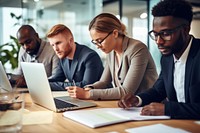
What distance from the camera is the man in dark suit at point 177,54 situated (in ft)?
4.17

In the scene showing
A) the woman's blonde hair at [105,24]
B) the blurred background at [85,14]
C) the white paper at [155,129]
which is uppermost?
the blurred background at [85,14]

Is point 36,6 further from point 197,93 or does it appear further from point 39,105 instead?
point 197,93

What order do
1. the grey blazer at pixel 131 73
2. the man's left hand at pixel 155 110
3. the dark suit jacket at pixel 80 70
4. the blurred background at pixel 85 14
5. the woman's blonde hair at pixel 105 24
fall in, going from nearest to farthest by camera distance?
the man's left hand at pixel 155 110 < the grey blazer at pixel 131 73 < the woman's blonde hair at pixel 105 24 < the dark suit jacket at pixel 80 70 < the blurred background at pixel 85 14

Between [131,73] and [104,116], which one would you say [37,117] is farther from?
[131,73]

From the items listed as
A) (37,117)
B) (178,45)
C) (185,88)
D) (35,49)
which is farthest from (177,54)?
(35,49)

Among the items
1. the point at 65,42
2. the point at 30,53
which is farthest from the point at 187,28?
the point at 30,53

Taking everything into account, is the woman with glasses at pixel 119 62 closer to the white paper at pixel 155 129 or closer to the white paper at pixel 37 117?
the white paper at pixel 37 117

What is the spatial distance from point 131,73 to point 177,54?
0.38 m

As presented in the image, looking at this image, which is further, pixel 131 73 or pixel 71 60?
pixel 71 60

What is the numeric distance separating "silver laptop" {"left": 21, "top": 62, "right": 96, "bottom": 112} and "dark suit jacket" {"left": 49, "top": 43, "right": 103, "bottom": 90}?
0.53 meters

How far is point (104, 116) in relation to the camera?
4.01ft

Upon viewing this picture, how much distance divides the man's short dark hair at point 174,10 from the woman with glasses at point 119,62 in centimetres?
46

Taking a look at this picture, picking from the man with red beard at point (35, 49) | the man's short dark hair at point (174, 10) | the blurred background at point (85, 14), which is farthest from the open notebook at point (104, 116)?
the blurred background at point (85, 14)

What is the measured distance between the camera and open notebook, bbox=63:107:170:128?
113cm
